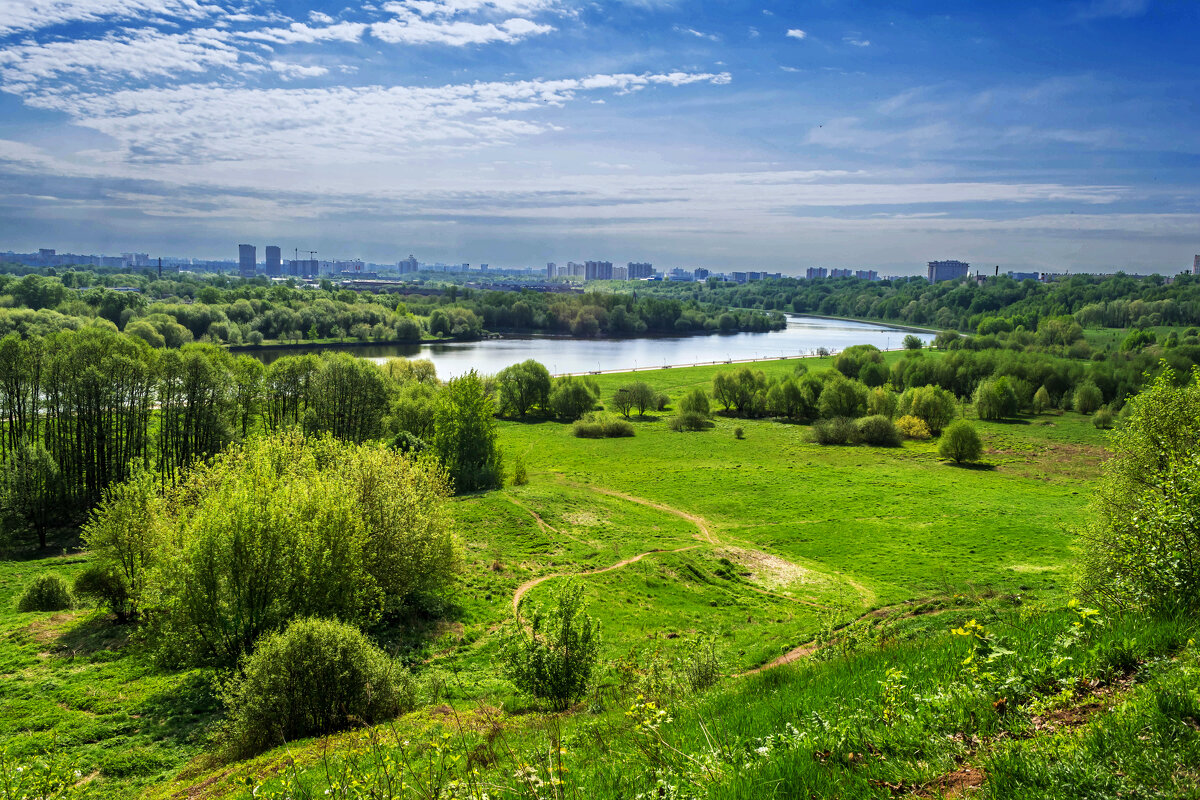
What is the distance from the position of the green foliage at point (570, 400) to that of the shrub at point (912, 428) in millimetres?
35462

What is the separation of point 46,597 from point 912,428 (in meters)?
73.0

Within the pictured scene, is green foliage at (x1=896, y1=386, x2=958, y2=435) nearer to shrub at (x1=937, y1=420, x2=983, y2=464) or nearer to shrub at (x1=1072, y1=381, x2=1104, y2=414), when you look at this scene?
shrub at (x1=937, y1=420, x2=983, y2=464)

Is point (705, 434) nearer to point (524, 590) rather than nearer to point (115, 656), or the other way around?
point (524, 590)

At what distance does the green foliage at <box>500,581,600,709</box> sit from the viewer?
12.6 m

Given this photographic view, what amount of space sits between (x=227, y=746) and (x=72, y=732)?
4.32 meters

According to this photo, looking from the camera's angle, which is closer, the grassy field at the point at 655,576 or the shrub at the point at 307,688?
the shrub at the point at 307,688

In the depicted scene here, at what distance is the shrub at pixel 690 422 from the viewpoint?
70706mm

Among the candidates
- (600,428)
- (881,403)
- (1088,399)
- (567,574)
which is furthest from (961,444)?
(567,574)

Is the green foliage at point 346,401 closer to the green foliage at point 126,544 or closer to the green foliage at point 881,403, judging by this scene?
the green foliage at point 126,544

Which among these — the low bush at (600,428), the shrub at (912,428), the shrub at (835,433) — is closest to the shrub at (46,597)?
the low bush at (600,428)

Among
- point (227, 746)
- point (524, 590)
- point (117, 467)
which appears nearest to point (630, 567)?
point (524, 590)

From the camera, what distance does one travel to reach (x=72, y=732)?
1385cm

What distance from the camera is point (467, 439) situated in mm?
40875

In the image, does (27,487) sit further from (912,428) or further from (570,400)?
(912,428)
